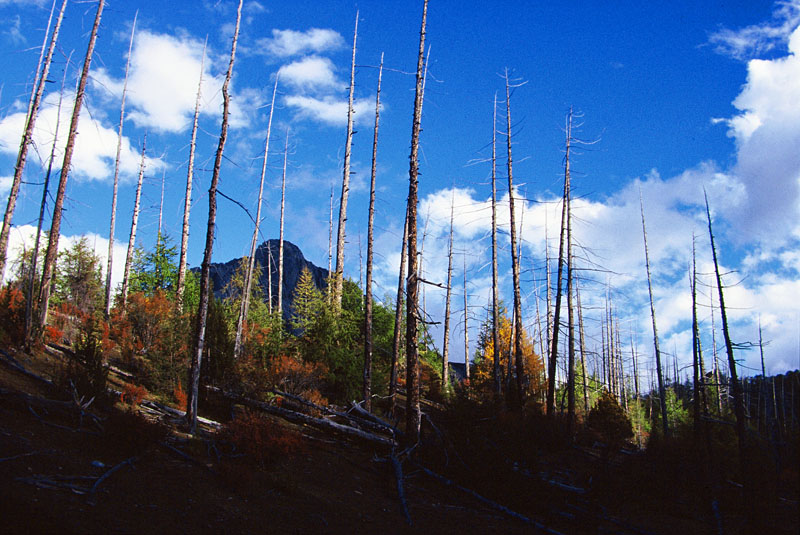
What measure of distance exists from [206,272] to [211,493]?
5564 millimetres

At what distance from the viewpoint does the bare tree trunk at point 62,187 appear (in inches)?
516

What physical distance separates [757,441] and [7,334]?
26598mm

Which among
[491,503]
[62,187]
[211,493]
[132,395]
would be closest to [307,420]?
[132,395]

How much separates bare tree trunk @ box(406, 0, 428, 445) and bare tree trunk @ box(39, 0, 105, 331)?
34.5ft

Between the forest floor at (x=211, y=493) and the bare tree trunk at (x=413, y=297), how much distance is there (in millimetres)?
1018

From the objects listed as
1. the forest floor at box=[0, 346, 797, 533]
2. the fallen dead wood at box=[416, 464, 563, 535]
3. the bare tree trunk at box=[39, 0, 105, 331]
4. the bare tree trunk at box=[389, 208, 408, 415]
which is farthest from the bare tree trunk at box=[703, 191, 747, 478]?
the bare tree trunk at box=[39, 0, 105, 331]

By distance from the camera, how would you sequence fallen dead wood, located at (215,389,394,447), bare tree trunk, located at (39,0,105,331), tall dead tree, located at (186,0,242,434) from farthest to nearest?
bare tree trunk, located at (39,0,105,331)
fallen dead wood, located at (215,389,394,447)
tall dead tree, located at (186,0,242,434)

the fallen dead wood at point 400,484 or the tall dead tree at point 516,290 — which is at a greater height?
the tall dead tree at point 516,290

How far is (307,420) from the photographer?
36.9 feet

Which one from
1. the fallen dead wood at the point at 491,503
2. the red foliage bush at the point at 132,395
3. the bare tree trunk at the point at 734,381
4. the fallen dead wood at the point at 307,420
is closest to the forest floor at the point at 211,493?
the fallen dead wood at the point at 491,503

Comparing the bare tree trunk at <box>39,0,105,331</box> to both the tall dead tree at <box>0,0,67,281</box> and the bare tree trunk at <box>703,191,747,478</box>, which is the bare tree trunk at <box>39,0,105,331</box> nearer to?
the tall dead tree at <box>0,0,67,281</box>

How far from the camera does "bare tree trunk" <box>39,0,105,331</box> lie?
43.0 ft

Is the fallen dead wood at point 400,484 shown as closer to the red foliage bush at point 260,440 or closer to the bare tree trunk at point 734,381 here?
the red foliage bush at point 260,440

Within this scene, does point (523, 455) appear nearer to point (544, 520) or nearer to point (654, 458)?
point (544, 520)
